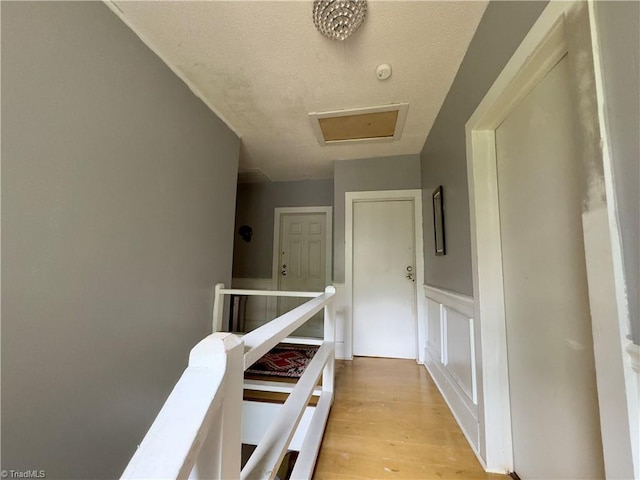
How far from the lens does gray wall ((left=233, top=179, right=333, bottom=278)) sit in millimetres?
3840

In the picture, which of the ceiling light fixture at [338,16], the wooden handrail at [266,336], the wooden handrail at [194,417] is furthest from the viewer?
the ceiling light fixture at [338,16]

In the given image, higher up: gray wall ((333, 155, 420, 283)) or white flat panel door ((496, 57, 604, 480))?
gray wall ((333, 155, 420, 283))

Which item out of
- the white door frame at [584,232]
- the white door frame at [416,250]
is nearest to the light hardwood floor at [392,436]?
the white door frame at [584,232]

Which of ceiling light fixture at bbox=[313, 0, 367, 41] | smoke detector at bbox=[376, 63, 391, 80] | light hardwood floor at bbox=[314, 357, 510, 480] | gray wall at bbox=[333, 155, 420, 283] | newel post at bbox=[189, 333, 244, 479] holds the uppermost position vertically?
smoke detector at bbox=[376, 63, 391, 80]

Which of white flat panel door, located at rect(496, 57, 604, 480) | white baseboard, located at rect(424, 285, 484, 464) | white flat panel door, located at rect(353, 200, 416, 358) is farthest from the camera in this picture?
white flat panel door, located at rect(353, 200, 416, 358)

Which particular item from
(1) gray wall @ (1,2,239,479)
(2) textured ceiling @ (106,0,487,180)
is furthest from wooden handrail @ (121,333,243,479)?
(2) textured ceiling @ (106,0,487,180)

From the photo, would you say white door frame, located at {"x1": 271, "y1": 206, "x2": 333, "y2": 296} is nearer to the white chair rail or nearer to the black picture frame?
the black picture frame

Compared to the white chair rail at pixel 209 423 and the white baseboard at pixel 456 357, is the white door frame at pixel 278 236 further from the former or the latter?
the white chair rail at pixel 209 423

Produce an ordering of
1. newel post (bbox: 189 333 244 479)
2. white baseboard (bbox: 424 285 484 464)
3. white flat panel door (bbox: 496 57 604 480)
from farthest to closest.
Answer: white baseboard (bbox: 424 285 484 464)
white flat panel door (bbox: 496 57 604 480)
newel post (bbox: 189 333 244 479)

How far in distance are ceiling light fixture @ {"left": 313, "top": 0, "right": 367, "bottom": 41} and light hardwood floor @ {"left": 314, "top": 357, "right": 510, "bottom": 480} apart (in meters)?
2.17

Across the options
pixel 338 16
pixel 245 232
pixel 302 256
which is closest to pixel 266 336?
pixel 338 16

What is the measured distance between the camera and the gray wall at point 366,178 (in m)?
2.89

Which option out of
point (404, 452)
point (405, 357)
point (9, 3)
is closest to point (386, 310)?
point (405, 357)

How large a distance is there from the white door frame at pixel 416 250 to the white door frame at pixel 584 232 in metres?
1.40
